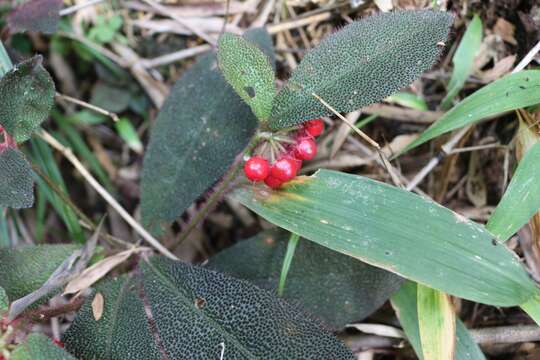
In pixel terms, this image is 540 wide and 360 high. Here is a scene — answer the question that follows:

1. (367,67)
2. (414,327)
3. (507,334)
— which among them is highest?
(367,67)

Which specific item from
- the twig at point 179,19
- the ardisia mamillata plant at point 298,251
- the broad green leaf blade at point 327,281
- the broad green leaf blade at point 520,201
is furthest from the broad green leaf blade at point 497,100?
the twig at point 179,19

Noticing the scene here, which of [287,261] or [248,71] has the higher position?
[248,71]

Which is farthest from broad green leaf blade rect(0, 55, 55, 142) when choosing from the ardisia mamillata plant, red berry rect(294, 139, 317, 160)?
red berry rect(294, 139, 317, 160)

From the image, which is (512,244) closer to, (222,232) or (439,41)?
(439,41)

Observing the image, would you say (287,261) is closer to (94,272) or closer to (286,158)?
(286,158)

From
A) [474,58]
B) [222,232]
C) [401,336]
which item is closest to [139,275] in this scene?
[222,232]

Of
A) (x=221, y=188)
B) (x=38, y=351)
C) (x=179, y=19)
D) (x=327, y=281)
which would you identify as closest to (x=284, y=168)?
(x=221, y=188)
